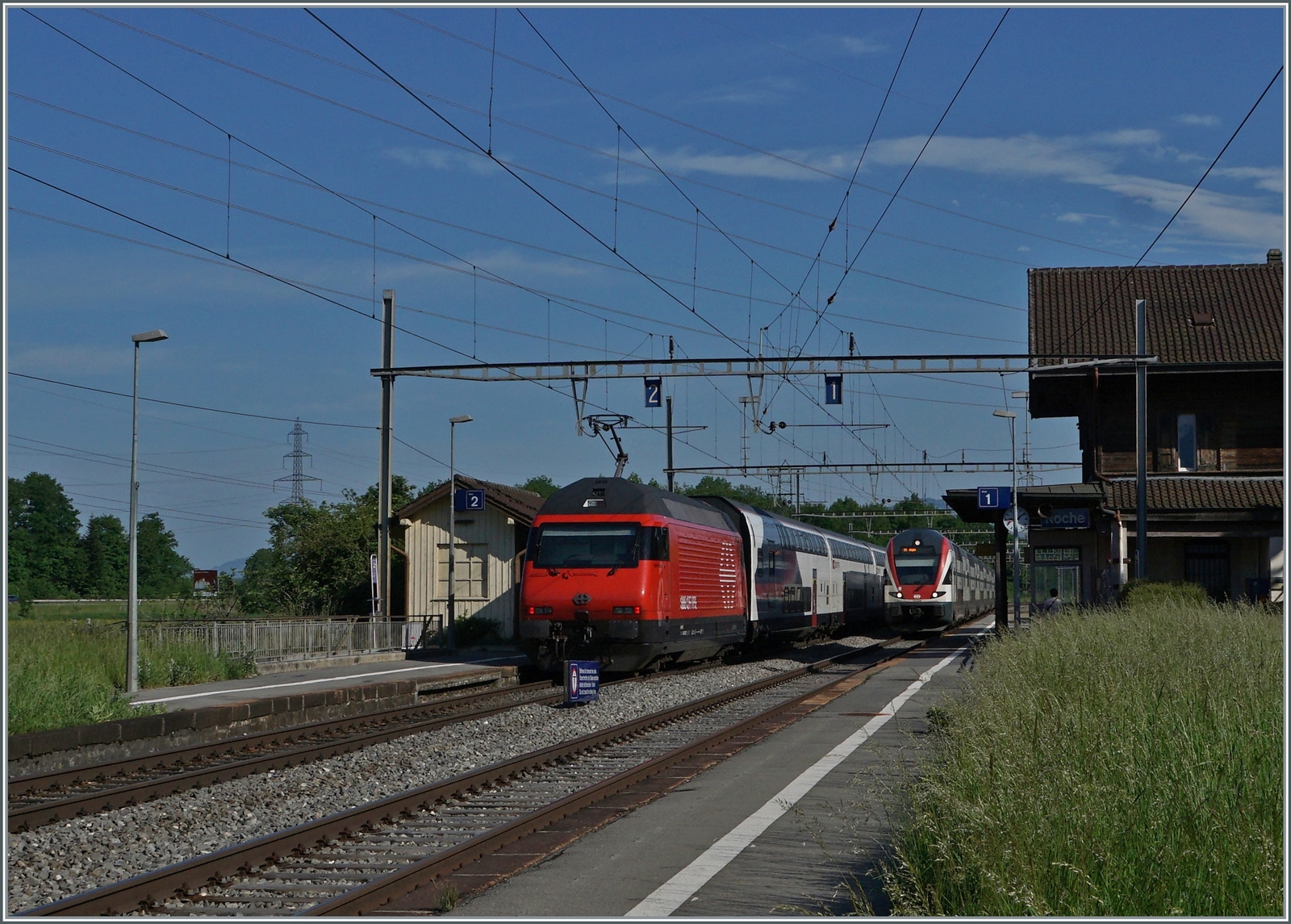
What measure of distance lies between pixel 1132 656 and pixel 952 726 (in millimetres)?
2805

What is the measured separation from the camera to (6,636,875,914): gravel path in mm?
8953

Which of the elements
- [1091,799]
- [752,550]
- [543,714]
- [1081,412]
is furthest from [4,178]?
[1081,412]

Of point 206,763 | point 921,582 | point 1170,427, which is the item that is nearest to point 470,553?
point 921,582

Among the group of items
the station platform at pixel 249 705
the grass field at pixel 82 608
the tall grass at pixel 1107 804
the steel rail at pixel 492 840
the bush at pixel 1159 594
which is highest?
the bush at pixel 1159 594

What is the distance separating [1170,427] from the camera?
37594 mm

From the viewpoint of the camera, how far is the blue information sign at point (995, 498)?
3030cm

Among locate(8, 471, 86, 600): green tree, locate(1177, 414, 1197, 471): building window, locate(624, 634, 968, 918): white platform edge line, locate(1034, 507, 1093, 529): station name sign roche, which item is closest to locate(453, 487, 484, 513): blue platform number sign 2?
locate(1034, 507, 1093, 529): station name sign roche

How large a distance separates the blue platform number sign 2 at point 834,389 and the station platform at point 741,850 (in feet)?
50.9

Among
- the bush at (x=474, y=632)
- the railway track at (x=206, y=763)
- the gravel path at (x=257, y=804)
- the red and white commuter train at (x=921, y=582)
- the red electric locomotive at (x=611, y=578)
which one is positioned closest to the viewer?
the gravel path at (x=257, y=804)

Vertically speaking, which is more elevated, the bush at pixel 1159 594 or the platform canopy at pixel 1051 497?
the platform canopy at pixel 1051 497

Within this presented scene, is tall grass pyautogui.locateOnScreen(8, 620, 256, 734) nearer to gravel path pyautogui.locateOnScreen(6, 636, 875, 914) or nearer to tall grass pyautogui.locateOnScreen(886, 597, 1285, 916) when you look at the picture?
gravel path pyautogui.locateOnScreen(6, 636, 875, 914)

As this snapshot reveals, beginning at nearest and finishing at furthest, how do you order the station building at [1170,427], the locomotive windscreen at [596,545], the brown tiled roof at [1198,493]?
the locomotive windscreen at [596,545] → the station building at [1170,427] → the brown tiled roof at [1198,493]

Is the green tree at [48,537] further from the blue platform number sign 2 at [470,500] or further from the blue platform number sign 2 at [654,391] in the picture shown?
the blue platform number sign 2 at [654,391]

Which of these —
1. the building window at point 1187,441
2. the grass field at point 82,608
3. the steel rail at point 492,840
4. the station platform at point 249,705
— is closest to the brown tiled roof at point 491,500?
the station platform at point 249,705
